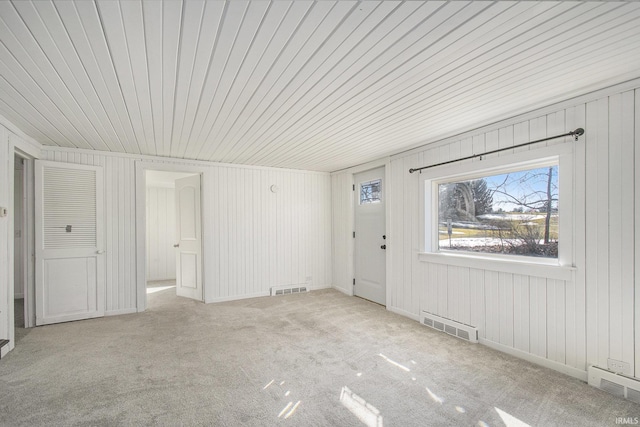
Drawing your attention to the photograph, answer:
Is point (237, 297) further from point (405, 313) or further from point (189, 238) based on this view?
point (405, 313)

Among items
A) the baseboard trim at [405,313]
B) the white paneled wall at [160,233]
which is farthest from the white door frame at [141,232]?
the baseboard trim at [405,313]

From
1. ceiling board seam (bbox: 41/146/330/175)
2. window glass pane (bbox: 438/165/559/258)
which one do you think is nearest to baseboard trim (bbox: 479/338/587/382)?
window glass pane (bbox: 438/165/559/258)

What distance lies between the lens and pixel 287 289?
17.0 feet

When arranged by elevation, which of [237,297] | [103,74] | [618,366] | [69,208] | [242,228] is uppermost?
[103,74]

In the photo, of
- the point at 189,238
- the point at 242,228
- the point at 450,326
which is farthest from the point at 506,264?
the point at 189,238

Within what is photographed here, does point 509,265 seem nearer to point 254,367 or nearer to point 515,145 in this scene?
point 515,145

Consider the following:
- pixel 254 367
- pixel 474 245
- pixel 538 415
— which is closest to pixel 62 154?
pixel 254 367

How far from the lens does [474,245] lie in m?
3.25

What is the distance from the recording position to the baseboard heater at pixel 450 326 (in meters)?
3.04

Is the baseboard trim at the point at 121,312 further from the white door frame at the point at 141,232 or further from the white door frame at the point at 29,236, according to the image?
the white door frame at the point at 29,236

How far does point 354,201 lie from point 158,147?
10.6 feet

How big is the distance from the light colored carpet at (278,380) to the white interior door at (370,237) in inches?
40.7

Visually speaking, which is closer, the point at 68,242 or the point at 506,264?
the point at 506,264

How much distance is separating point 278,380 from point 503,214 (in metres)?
2.80
